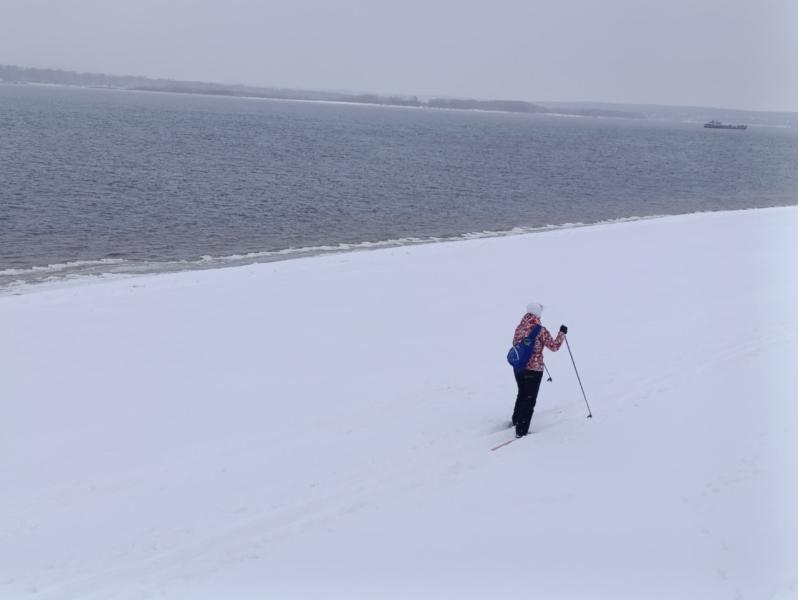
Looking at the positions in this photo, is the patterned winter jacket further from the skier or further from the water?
the water

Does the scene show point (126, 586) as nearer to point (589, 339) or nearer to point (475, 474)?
point (475, 474)

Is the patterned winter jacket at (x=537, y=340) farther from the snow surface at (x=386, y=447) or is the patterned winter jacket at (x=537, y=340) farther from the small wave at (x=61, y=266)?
the small wave at (x=61, y=266)

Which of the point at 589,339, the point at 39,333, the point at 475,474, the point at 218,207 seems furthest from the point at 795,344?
the point at 218,207

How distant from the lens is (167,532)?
871cm

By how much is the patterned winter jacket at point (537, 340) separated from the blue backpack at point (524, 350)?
0.15 ft

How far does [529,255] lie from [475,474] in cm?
1704

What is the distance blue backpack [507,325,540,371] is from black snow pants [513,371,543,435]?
169 millimetres

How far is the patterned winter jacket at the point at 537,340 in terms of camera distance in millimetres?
10945

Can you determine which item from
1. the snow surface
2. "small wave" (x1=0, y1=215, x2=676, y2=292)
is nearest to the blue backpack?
the snow surface

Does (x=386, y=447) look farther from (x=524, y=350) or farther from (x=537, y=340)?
(x=537, y=340)

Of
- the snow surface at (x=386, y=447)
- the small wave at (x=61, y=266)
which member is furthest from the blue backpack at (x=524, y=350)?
the small wave at (x=61, y=266)

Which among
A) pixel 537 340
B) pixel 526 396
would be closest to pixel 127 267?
pixel 526 396

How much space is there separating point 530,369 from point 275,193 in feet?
127

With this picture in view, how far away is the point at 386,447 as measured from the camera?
10930mm
